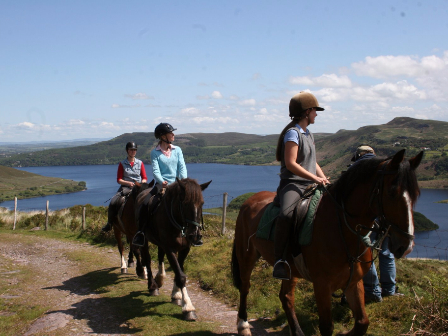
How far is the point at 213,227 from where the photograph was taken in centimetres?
1320

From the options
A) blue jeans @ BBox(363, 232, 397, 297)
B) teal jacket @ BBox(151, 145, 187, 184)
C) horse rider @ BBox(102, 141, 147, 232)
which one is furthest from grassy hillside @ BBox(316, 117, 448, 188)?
→ blue jeans @ BBox(363, 232, 397, 297)

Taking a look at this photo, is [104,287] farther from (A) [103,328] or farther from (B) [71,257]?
(B) [71,257]

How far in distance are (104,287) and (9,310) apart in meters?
1.82

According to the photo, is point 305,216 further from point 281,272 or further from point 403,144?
point 403,144

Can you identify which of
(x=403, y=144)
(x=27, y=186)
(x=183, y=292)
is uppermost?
(x=403, y=144)

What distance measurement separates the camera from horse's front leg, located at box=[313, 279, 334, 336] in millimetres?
3873

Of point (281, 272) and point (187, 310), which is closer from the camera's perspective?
point (281, 272)

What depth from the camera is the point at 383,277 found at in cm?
584

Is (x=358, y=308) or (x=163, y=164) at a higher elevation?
(x=163, y=164)

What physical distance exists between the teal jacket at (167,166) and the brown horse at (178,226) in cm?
44

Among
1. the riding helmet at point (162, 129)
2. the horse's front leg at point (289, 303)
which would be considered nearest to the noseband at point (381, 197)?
the horse's front leg at point (289, 303)

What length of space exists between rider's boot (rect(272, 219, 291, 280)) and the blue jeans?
6.75ft

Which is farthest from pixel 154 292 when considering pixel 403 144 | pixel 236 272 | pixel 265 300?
pixel 403 144

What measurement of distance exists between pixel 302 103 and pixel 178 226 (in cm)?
315
